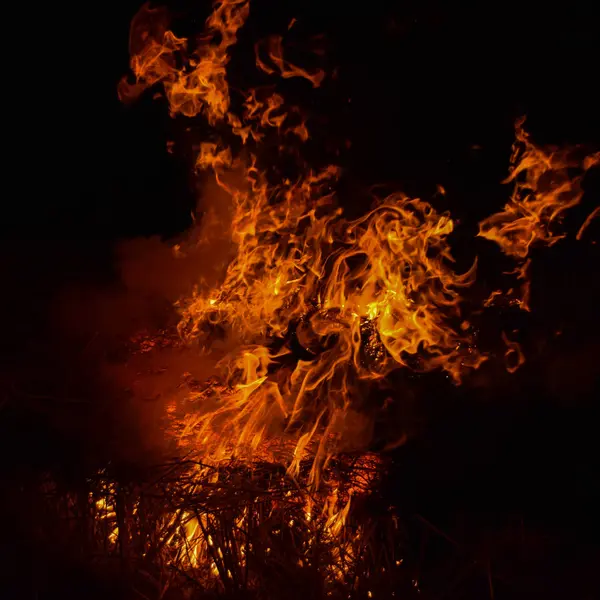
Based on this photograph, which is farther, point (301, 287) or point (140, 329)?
point (301, 287)

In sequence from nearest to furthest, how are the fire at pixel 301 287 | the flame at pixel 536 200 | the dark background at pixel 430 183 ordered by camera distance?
the dark background at pixel 430 183 → the fire at pixel 301 287 → the flame at pixel 536 200

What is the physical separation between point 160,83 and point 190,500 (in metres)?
3.80

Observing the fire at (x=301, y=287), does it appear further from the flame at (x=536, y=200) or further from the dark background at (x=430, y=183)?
the dark background at (x=430, y=183)

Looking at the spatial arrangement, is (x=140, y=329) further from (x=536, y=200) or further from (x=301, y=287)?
(x=536, y=200)

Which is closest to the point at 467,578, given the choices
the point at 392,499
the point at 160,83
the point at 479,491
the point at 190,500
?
the point at 392,499

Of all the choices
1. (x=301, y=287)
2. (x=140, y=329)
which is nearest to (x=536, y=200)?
(x=301, y=287)

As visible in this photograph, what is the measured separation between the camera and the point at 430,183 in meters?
5.03

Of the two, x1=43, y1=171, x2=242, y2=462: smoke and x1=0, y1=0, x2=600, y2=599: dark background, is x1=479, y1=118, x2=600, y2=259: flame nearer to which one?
x1=0, y1=0, x2=600, y2=599: dark background

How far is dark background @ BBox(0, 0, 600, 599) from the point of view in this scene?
3.65 meters

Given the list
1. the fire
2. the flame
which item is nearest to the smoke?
the fire

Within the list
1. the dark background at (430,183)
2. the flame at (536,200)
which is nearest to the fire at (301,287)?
the flame at (536,200)

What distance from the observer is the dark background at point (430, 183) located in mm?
3646

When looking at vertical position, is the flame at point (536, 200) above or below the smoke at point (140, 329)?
above

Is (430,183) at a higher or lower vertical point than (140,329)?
higher
